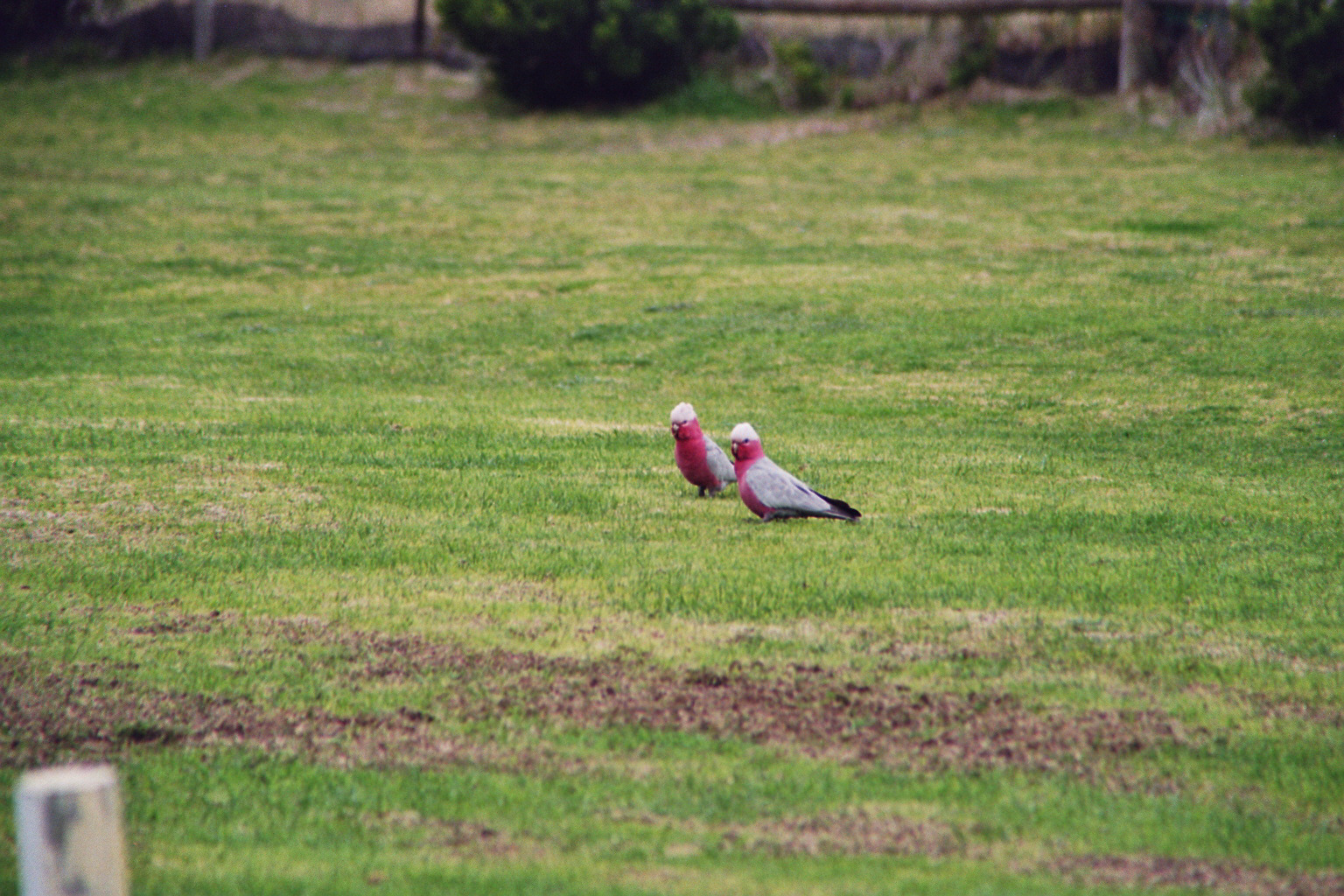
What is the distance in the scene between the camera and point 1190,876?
15.0ft

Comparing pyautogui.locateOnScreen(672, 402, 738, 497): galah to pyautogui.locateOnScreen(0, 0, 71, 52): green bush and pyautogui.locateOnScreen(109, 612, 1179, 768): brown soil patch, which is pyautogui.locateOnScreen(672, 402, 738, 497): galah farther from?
pyautogui.locateOnScreen(0, 0, 71, 52): green bush

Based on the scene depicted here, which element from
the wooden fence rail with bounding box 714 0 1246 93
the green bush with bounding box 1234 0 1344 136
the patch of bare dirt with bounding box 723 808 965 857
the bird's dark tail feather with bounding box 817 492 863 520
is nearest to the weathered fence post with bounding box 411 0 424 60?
the wooden fence rail with bounding box 714 0 1246 93

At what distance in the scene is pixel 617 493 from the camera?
9.32 m

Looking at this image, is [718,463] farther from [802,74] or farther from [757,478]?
[802,74]

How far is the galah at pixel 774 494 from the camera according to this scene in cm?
836

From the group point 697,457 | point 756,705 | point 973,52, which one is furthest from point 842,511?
point 973,52

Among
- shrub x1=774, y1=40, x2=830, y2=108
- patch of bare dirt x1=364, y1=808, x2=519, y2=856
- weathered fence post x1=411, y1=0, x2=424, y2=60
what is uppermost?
weathered fence post x1=411, y1=0, x2=424, y2=60

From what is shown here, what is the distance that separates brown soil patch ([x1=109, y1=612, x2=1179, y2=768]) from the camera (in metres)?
5.59

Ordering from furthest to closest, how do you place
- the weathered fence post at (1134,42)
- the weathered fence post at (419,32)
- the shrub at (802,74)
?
the weathered fence post at (419,32) → the shrub at (802,74) → the weathered fence post at (1134,42)

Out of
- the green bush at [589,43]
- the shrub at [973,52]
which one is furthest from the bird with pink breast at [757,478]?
the shrub at [973,52]

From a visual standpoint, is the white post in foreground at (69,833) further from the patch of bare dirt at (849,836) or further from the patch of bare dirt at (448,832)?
the patch of bare dirt at (849,836)

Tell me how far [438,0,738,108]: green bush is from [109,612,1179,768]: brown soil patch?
2225cm

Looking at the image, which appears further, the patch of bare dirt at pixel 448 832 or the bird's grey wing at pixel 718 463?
the bird's grey wing at pixel 718 463

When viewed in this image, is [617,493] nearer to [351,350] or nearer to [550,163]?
[351,350]
